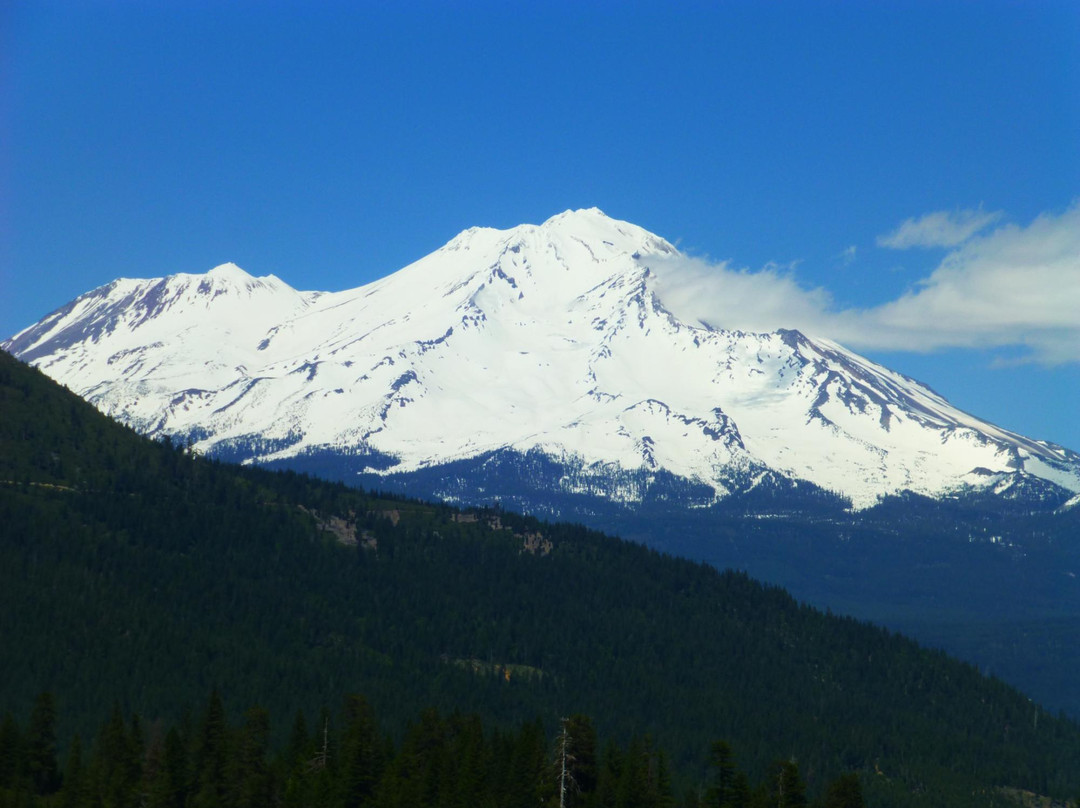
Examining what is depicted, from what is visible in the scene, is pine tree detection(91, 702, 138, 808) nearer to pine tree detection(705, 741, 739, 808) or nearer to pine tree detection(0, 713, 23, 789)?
pine tree detection(0, 713, 23, 789)

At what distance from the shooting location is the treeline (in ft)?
403

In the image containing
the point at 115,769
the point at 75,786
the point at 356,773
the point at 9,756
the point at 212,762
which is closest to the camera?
the point at 356,773

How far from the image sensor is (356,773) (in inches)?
5113

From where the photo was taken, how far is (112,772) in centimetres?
13512

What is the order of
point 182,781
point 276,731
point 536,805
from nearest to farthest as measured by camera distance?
point 536,805 → point 182,781 → point 276,731

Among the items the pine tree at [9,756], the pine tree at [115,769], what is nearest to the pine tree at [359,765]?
the pine tree at [115,769]

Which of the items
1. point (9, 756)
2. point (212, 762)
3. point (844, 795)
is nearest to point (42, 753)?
point (9, 756)

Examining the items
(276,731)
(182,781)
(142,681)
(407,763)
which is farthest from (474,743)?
(142,681)

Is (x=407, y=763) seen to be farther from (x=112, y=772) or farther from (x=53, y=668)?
(x=53, y=668)

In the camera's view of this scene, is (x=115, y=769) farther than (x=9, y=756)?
No

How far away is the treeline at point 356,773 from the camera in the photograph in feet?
403

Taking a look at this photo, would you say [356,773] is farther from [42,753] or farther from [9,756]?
[9,756]

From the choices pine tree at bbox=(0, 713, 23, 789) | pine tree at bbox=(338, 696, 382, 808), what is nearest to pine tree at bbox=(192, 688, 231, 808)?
pine tree at bbox=(338, 696, 382, 808)

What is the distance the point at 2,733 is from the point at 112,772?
11.5 m
